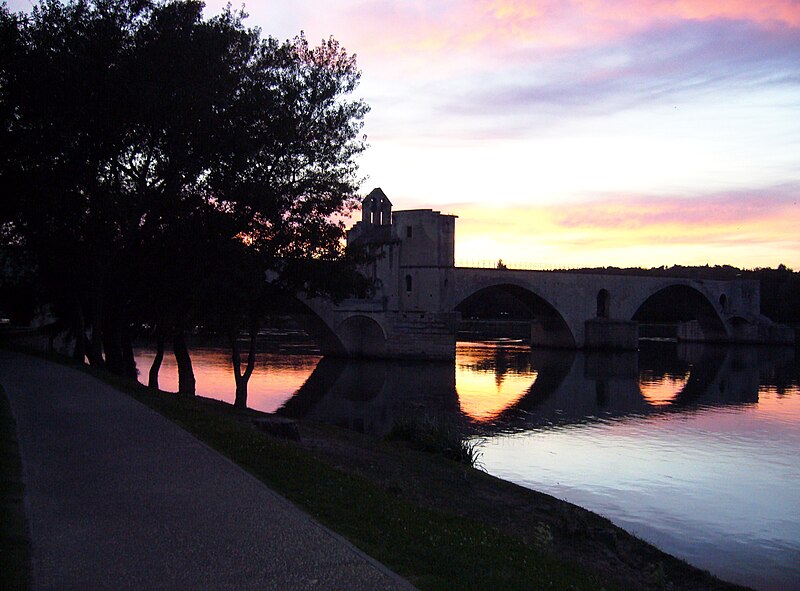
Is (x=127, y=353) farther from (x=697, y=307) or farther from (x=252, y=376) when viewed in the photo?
(x=697, y=307)

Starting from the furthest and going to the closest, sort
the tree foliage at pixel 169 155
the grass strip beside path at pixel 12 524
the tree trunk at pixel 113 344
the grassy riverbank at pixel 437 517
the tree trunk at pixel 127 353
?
the tree trunk at pixel 127 353
the tree trunk at pixel 113 344
the tree foliage at pixel 169 155
the grassy riverbank at pixel 437 517
the grass strip beside path at pixel 12 524

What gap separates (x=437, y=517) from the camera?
8242 millimetres

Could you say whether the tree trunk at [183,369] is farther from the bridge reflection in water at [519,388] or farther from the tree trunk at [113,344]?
the bridge reflection in water at [519,388]

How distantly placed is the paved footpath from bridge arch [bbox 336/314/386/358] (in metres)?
39.0

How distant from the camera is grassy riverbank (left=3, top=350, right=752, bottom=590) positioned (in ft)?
21.3

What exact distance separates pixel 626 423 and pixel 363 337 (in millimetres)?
26045

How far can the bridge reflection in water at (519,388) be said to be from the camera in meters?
27.3

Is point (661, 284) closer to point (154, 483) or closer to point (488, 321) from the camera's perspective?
point (488, 321)

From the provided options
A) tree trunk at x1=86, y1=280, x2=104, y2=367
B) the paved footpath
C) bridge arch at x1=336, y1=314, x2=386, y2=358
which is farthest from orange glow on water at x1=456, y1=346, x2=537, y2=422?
the paved footpath

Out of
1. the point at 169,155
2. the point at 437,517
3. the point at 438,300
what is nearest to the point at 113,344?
the point at 169,155

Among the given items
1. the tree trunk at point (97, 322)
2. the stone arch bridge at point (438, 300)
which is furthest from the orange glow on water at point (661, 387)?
the tree trunk at point (97, 322)

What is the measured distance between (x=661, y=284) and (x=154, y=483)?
227ft

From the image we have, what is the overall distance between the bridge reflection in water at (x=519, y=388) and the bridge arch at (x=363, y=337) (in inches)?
60.0

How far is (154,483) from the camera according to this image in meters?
7.80
